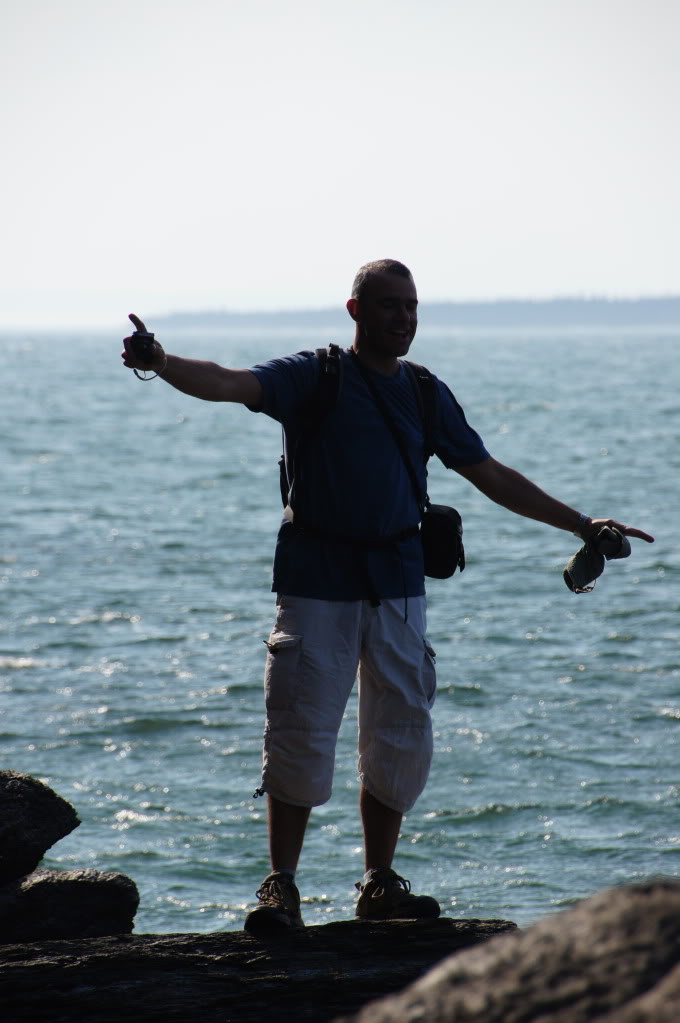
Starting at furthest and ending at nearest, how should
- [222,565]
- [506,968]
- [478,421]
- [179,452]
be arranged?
[478,421], [179,452], [222,565], [506,968]

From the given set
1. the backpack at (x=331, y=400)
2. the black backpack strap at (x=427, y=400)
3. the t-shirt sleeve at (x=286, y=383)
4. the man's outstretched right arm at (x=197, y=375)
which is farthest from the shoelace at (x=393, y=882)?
the man's outstretched right arm at (x=197, y=375)

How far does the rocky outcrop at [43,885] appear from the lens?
207 inches

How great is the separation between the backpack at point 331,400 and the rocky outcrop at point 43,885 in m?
1.96

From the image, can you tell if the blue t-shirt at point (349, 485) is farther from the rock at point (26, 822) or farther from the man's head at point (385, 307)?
the rock at point (26, 822)

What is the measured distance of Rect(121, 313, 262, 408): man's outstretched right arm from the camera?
3959 millimetres

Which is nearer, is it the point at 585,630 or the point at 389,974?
the point at 389,974

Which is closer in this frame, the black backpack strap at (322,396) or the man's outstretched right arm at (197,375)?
the man's outstretched right arm at (197,375)

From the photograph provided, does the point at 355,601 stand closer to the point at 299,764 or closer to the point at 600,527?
the point at 299,764

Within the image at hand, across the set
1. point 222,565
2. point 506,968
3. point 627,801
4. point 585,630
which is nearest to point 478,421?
point 222,565

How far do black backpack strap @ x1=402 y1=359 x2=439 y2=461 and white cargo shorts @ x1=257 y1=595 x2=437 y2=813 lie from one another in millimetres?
606

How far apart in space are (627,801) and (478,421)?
40753mm

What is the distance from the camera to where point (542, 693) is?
1280 cm

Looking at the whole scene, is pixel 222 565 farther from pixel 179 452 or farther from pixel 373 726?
pixel 179 452

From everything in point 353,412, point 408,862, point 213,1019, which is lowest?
point 408,862
